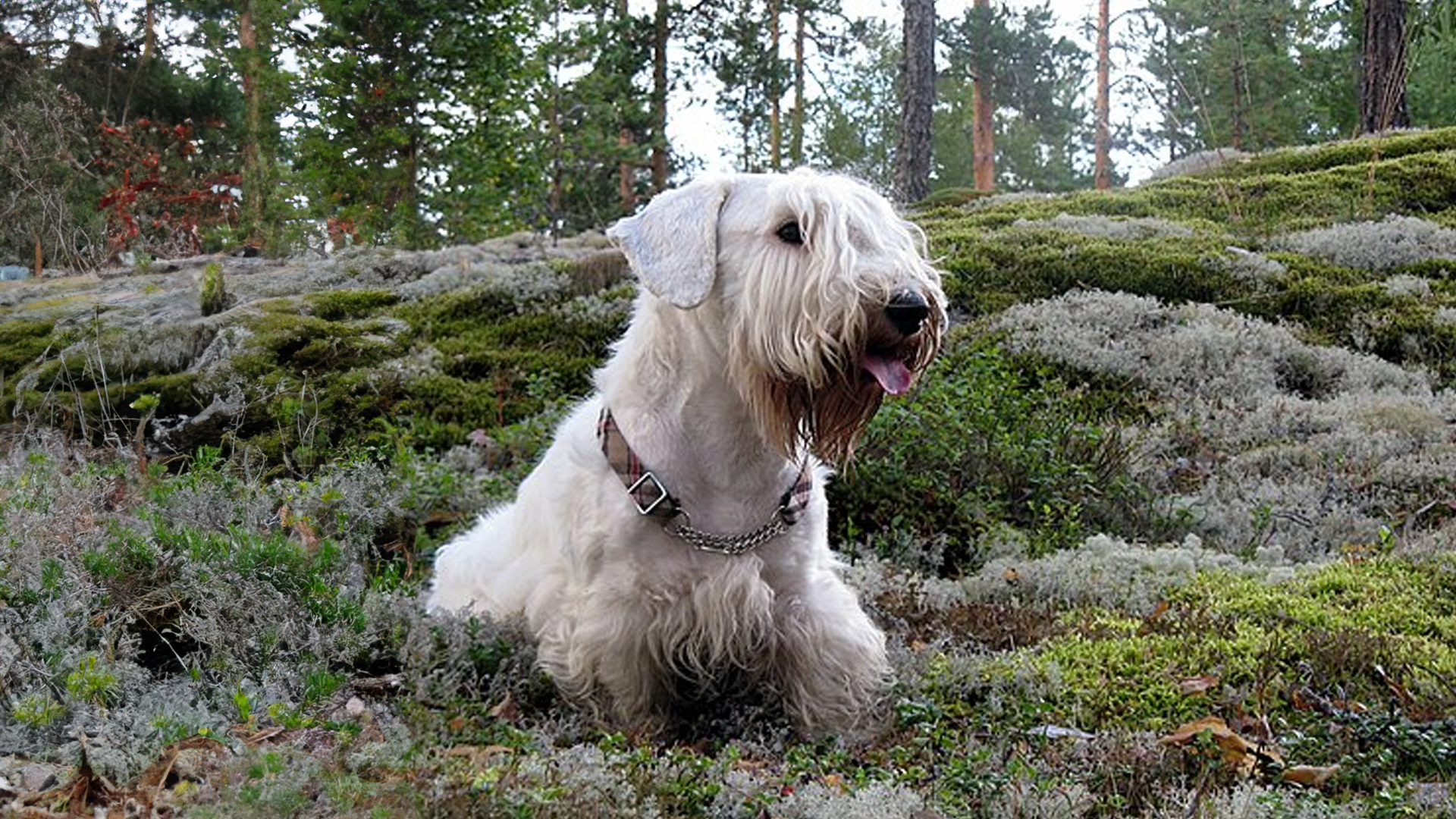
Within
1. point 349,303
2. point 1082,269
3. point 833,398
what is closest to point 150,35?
point 349,303

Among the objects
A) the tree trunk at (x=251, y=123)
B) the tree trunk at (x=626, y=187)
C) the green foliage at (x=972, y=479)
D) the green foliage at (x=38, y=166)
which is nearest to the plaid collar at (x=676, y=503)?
the green foliage at (x=972, y=479)

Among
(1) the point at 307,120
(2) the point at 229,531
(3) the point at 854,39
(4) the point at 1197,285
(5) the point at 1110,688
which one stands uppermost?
(3) the point at 854,39

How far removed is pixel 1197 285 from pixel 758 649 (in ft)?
20.2

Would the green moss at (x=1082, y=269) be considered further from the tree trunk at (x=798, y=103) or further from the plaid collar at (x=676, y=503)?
the tree trunk at (x=798, y=103)

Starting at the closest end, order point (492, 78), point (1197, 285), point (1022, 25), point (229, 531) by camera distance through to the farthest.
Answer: point (229, 531)
point (1197, 285)
point (492, 78)
point (1022, 25)

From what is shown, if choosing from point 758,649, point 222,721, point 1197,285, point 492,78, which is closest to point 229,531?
point 222,721

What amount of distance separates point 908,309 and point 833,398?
37 cm

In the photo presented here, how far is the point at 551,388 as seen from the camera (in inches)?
292

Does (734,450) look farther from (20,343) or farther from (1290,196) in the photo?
(1290,196)

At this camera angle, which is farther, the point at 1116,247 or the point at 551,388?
the point at 1116,247

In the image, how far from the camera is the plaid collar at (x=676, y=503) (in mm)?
3641


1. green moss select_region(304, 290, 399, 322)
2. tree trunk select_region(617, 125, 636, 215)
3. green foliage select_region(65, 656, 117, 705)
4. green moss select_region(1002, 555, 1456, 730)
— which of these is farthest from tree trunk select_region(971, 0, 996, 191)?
green foliage select_region(65, 656, 117, 705)

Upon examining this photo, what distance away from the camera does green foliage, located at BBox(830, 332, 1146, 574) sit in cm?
571

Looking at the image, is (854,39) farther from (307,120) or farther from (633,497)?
(633,497)
